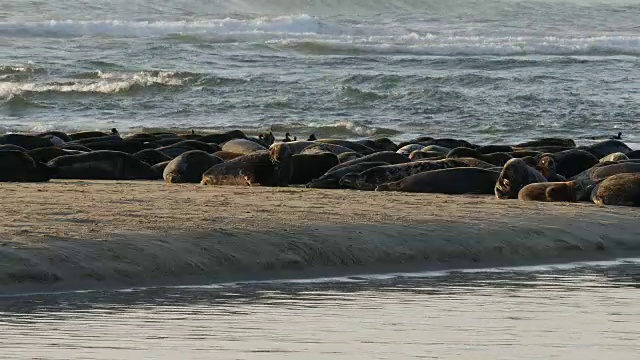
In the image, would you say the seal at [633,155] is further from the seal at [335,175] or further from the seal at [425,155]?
the seal at [335,175]

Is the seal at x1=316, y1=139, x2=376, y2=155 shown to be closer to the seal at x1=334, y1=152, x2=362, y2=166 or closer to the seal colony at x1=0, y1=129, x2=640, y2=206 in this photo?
the seal colony at x1=0, y1=129, x2=640, y2=206

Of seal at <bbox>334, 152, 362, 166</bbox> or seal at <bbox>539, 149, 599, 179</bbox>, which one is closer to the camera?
seal at <bbox>539, 149, 599, 179</bbox>

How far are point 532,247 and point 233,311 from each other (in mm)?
3335

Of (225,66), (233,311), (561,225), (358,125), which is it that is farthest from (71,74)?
(233,311)

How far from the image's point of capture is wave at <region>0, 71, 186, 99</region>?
97.6 feet

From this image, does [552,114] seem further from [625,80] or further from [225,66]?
[225,66]

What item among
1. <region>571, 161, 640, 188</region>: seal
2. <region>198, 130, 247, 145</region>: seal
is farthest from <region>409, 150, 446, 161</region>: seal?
<region>198, 130, 247, 145</region>: seal

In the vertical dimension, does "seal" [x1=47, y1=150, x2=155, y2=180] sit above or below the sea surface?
above

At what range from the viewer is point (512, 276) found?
834 cm

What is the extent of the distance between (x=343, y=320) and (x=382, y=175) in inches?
262

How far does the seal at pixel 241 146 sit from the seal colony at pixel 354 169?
1.04 feet

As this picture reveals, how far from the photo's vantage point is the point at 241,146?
16156 millimetres

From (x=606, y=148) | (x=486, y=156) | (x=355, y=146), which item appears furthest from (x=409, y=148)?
(x=606, y=148)

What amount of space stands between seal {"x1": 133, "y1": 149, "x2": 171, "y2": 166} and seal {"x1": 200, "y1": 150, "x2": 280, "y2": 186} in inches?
66.7
